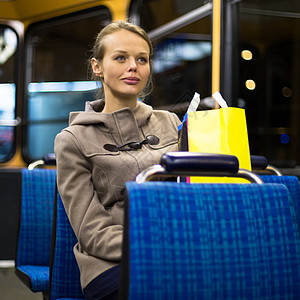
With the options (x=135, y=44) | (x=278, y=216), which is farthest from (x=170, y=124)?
(x=278, y=216)

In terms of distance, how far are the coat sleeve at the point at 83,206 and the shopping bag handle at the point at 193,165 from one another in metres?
0.31

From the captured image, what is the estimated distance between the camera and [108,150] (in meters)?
1.47

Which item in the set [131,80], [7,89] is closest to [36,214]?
[131,80]

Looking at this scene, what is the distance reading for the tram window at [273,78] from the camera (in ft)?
8.68

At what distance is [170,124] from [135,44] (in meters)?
0.29

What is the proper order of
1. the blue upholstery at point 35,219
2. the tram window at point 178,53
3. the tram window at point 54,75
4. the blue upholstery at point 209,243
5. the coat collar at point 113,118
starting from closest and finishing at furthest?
1. the blue upholstery at point 209,243
2. the coat collar at point 113,118
3. the blue upholstery at point 35,219
4. the tram window at point 178,53
5. the tram window at point 54,75

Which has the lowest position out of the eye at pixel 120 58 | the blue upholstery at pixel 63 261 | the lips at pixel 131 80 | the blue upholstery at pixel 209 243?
the blue upholstery at pixel 63 261

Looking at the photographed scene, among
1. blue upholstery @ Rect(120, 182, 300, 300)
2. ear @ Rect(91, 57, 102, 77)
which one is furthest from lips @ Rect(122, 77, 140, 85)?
blue upholstery @ Rect(120, 182, 300, 300)

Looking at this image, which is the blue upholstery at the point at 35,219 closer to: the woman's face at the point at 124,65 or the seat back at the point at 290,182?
the woman's face at the point at 124,65

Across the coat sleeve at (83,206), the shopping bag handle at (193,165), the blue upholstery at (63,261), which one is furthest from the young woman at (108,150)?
the shopping bag handle at (193,165)

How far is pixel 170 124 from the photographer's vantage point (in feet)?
5.49

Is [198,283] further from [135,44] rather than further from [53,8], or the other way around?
[53,8]

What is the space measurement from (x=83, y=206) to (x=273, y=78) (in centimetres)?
180

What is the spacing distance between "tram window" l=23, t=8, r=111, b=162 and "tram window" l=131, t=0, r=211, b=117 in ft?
2.67
